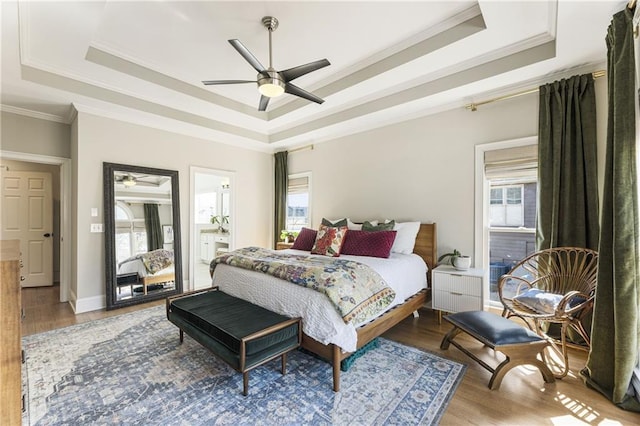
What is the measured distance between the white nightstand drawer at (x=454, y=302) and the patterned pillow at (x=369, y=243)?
0.76 meters

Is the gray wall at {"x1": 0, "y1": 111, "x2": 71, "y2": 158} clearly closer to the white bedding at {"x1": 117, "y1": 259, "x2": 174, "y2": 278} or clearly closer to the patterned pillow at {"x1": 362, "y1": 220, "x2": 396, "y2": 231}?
the white bedding at {"x1": 117, "y1": 259, "x2": 174, "y2": 278}

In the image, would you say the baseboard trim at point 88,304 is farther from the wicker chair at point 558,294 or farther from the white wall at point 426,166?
the wicker chair at point 558,294

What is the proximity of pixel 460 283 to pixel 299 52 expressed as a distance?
313cm

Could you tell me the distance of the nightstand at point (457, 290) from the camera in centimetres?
299

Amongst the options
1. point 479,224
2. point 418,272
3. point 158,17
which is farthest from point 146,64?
point 479,224

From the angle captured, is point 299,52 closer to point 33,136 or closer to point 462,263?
point 462,263

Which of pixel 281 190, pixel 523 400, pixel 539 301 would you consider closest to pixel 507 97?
pixel 539 301

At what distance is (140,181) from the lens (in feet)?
13.6

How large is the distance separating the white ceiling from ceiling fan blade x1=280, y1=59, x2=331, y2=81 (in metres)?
0.56

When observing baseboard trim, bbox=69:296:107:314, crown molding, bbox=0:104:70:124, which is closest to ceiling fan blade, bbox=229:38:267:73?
crown molding, bbox=0:104:70:124

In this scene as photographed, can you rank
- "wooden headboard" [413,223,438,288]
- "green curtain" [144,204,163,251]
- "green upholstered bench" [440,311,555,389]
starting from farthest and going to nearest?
"green curtain" [144,204,163,251] < "wooden headboard" [413,223,438,288] < "green upholstered bench" [440,311,555,389]

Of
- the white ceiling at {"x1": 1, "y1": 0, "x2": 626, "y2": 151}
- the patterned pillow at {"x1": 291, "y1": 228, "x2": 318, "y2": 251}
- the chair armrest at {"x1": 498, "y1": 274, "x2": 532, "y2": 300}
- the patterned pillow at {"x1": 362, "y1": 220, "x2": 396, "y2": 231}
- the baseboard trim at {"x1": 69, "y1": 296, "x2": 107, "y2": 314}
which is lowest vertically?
the baseboard trim at {"x1": 69, "y1": 296, "x2": 107, "y2": 314}

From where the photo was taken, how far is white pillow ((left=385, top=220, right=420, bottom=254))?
3590 millimetres

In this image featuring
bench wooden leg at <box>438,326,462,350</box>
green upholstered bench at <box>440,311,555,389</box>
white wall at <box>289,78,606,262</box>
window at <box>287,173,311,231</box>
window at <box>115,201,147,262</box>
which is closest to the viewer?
green upholstered bench at <box>440,311,555,389</box>
